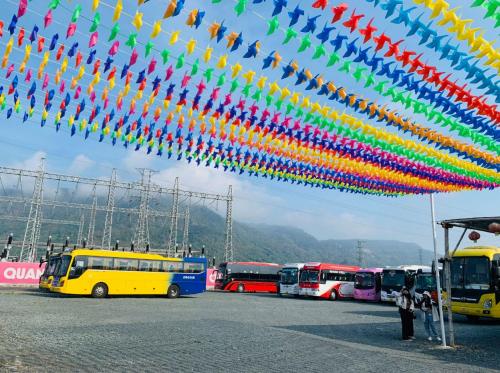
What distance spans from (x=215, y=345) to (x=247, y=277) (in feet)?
93.6

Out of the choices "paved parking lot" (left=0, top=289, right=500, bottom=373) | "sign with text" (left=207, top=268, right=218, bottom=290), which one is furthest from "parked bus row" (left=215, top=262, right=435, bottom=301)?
"paved parking lot" (left=0, top=289, right=500, bottom=373)

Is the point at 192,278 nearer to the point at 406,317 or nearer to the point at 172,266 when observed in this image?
the point at 172,266

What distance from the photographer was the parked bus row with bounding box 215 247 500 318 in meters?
15.3

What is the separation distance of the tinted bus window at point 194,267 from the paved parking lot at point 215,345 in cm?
1172

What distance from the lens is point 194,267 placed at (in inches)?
1098

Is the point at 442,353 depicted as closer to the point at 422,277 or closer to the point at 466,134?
the point at 466,134

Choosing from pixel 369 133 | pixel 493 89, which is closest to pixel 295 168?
pixel 369 133

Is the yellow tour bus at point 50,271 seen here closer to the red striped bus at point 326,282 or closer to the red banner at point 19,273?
the red banner at point 19,273

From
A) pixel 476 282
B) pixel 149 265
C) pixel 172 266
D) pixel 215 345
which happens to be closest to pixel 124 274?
pixel 149 265

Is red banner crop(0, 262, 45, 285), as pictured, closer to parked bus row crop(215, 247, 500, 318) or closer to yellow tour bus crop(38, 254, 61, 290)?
yellow tour bus crop(38, 254, 61, 290)

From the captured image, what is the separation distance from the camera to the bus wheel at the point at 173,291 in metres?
26.4

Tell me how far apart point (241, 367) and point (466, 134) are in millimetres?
10202

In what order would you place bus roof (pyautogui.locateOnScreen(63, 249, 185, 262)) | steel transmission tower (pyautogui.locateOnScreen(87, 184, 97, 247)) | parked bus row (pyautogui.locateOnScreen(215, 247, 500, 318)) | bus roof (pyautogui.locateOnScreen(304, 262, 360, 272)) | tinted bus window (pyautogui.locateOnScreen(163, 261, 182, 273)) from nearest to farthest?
parked bus row (pyautogui.locateOnScreen(215, 247, 500, 318)) < bus roof (pyautogui.locateOnScreen(63, 249, 185, 262)) < tinted bus window (pyautogui.locateOnScreen(163, 261, 182, 273)) < bus roof (pyautogui.locateOnScreen(304, 262, 360, 272)) < steel transmission tower (pyautogui.locateOnScreen(87, 184, 97, 247))

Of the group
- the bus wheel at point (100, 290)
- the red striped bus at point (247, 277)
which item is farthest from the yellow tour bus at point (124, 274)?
the red striped bus at point (247, 277)
